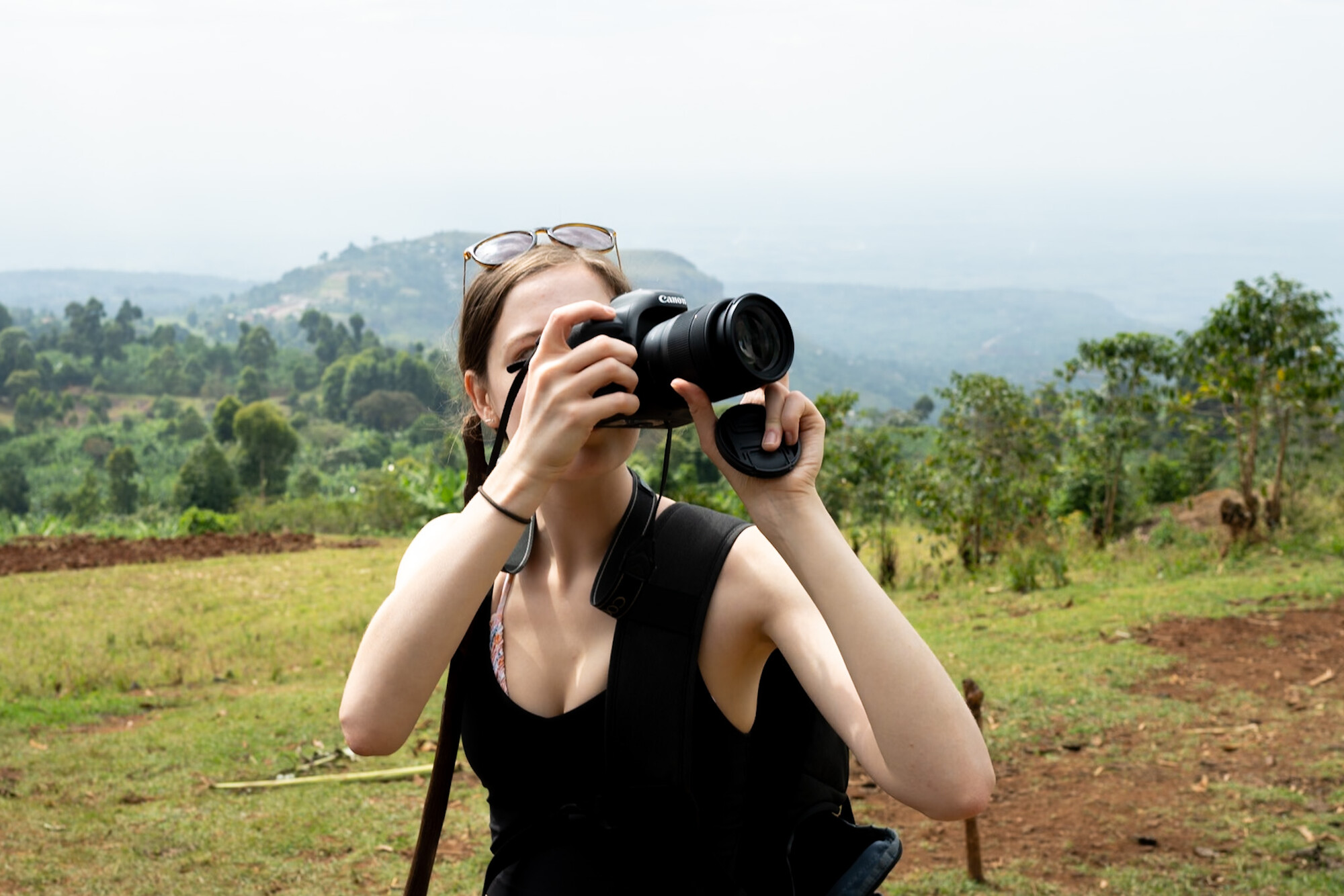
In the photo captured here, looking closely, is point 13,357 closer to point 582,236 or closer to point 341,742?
point 341,742

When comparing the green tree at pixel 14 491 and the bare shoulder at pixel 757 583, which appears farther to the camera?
the green tree at pixel 14 491

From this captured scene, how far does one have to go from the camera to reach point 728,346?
124 cm

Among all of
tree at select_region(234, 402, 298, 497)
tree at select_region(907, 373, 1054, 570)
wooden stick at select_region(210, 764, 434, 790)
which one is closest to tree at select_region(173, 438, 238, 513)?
tree at select_region(234, 402, 298, 497)

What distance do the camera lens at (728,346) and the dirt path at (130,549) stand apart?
42.5 feet

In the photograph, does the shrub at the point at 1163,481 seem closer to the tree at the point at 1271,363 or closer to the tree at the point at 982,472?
the tree at the point at 1271,363

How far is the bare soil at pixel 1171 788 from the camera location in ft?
13.0

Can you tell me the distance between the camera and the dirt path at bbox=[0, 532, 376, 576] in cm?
1261

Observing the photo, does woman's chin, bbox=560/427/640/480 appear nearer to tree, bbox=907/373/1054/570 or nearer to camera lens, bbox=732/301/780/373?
camera lens, bbox=732/301/780/373

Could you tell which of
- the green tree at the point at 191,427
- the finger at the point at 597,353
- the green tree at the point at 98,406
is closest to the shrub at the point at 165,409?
the green tree at the point at 98,406

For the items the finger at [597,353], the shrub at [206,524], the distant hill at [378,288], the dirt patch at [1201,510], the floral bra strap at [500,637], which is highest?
the distant hill at [378,288]

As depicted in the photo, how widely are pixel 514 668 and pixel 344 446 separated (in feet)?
171

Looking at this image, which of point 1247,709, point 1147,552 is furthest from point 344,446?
point 1247,709

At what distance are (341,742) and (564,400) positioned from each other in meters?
5.01

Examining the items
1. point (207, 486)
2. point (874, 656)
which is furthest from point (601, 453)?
point (207, 486)
